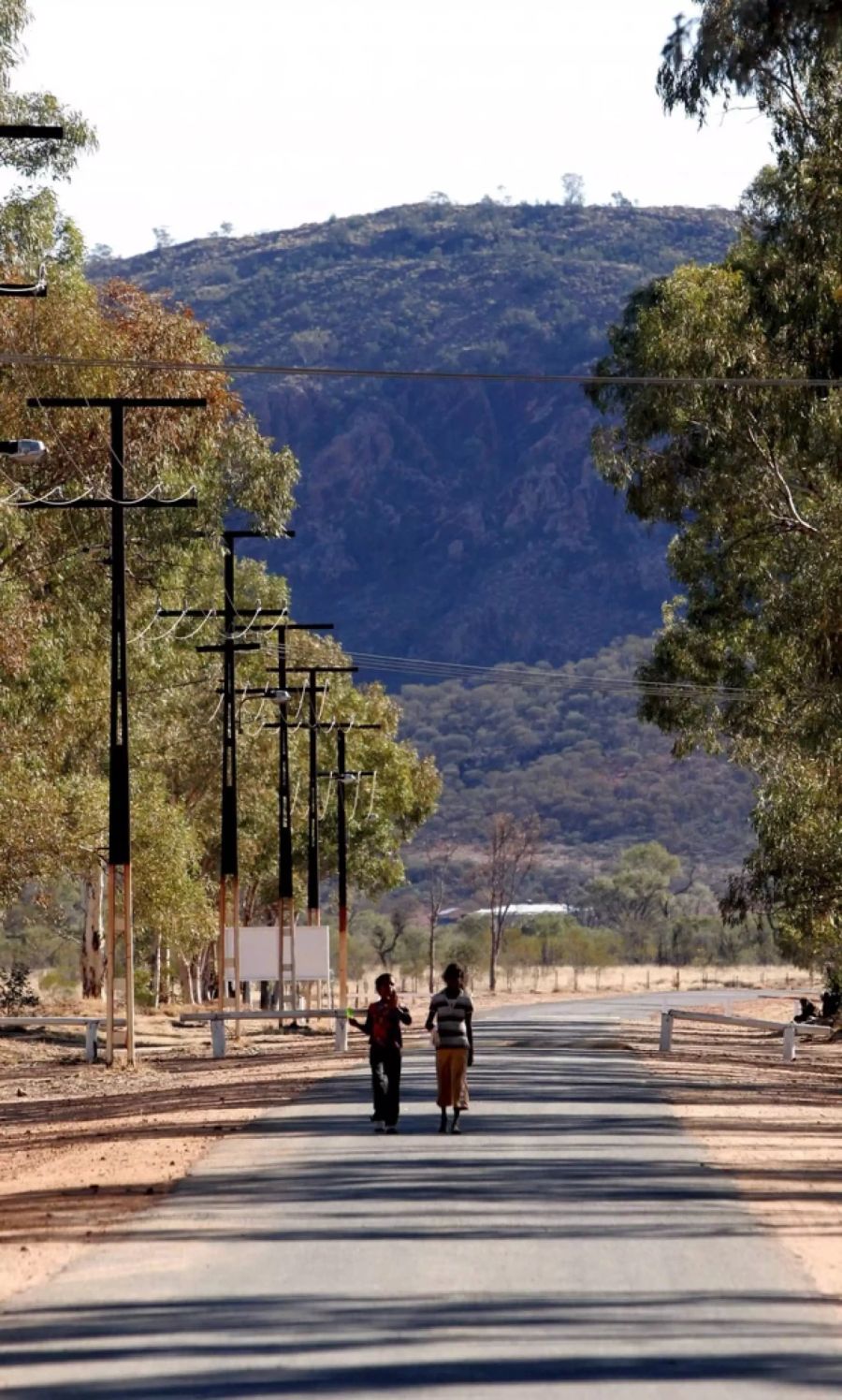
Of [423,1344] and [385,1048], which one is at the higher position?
[385,1048]

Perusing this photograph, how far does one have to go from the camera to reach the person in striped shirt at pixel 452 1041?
21922 millimetres

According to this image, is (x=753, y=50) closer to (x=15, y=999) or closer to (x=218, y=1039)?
(x=218, y=1039)

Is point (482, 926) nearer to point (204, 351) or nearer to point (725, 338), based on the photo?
point (204, 351)

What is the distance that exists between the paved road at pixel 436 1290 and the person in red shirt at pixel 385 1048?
4.03 ft

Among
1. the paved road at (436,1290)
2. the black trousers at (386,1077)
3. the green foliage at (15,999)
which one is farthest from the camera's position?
the green foliage at (15,999)

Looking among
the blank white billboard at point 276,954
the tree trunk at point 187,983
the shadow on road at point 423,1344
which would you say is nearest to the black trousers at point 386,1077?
the shadow on road at point 423,1344

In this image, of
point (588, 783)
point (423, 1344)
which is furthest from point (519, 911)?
point (423, 1344)

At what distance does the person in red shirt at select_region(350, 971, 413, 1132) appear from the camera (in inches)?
870

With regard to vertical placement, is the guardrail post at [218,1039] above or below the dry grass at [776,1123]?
above

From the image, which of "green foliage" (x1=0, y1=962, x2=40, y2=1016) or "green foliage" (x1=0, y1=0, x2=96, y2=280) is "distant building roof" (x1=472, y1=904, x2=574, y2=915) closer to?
"green foliage" (x1=0, y1=962, x2=40, y2=1016)

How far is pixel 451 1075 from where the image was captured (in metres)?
21.8

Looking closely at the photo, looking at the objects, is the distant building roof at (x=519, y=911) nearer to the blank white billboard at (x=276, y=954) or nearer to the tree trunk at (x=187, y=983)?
the tree trunk at (x=187, y=983)

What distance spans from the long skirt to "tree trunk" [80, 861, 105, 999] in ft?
140

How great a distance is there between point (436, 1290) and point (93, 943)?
5624cm
